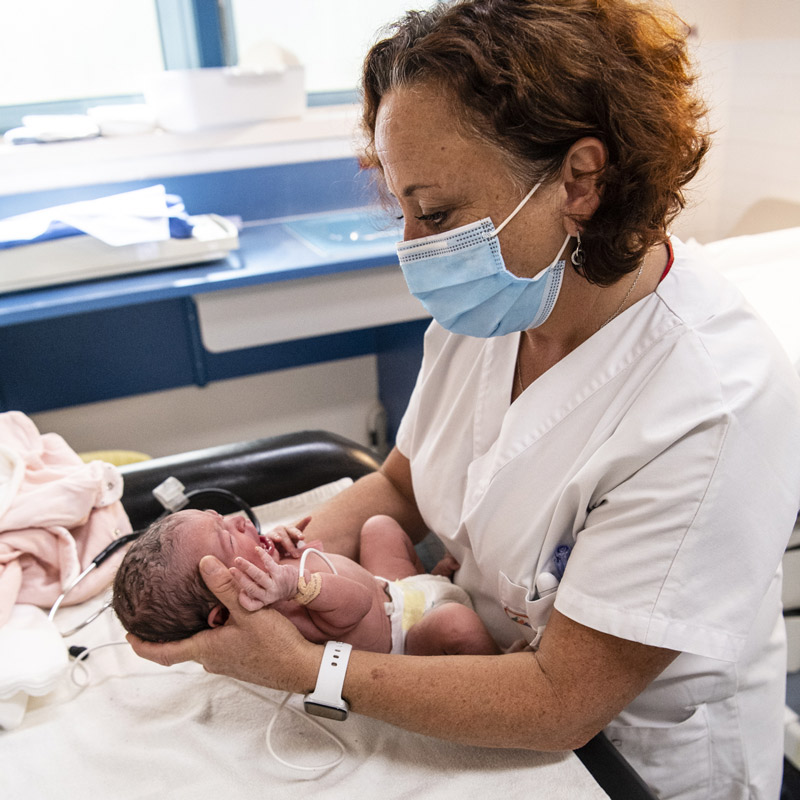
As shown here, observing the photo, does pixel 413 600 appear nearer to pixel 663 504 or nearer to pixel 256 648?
pixel 256 648

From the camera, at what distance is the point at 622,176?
943 mm

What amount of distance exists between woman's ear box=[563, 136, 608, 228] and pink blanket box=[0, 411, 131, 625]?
99 centimetres

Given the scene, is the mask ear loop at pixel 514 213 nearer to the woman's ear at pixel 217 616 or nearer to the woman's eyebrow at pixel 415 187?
the woman's eyebrow at pixel 415 187

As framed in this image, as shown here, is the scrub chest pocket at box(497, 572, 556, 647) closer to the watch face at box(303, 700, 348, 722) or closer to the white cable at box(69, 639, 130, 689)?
→ the watch face at box(303, 700, 348, 722)

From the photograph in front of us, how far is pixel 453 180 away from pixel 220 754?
83 cm

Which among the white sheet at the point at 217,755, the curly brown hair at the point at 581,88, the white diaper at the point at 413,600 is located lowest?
the white sheet at the point at 217,755

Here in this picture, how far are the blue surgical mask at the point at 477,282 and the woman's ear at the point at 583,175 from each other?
4 centimetres

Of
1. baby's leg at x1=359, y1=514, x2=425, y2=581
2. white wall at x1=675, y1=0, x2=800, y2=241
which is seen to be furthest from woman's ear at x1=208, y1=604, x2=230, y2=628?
white wall at x1=675, y1=0, x2=800, y2=241

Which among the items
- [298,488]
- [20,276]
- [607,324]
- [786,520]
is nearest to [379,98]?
[607,324]

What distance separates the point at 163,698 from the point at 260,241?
1555mm

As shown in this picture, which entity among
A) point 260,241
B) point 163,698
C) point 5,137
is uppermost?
point 5,137

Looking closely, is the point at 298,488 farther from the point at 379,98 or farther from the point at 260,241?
the point at 260,241

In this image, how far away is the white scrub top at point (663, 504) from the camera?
885 millimetres

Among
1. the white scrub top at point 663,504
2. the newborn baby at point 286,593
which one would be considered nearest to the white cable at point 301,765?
the newborn baby at point 286,593
